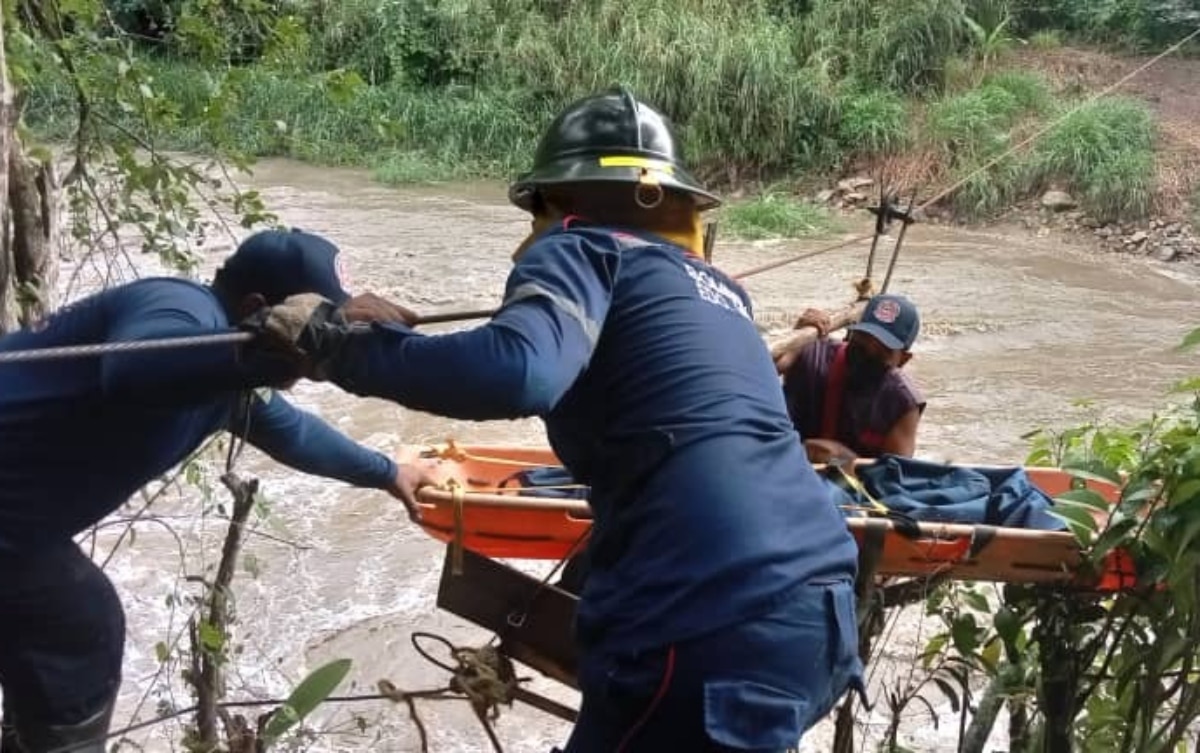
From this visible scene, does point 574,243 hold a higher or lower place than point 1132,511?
higher

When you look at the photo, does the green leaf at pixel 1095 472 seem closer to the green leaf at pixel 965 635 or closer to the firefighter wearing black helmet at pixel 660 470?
the green leaf at pixel 965 635

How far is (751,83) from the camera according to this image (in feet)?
47.9

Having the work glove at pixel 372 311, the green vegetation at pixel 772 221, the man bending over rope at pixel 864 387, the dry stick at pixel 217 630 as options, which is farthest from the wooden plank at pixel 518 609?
the green vegetation at pixel 772 221

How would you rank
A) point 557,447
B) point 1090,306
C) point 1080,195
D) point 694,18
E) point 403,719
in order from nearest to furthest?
point 557,447, point 403,719, point 1090,306, point 1080,195, point 694,18

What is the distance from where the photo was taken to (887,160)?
14.1m

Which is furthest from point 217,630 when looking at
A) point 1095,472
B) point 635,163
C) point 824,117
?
point 824,117

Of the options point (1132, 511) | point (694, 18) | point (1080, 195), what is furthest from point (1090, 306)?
point (1132, 511)

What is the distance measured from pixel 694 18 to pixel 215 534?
10.5m

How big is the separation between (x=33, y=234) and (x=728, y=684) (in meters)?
2.07

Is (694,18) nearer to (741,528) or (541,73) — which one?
(541,73)

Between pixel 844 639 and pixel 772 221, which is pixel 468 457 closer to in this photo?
pixel 844 639

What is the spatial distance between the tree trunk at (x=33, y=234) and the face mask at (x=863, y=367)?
2.15m

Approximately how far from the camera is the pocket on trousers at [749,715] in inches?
75.0

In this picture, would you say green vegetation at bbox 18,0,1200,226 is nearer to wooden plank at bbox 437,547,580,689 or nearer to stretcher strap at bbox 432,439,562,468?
stretcher strap at bbox 432,439,562,468
